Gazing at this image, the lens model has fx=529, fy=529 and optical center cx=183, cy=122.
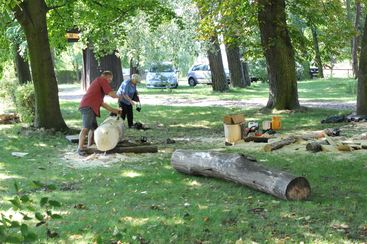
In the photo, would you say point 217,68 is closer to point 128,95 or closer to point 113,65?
point 113,65

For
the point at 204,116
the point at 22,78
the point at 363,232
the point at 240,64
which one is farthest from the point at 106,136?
the point at 240,64

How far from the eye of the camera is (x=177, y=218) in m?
5.96

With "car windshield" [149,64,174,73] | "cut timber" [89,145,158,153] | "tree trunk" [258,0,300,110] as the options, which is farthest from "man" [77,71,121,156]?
"car windshield" [149,64,174,73]

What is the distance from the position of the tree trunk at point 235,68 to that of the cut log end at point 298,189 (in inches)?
874

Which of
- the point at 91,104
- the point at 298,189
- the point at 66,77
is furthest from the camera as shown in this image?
the point at 66,77

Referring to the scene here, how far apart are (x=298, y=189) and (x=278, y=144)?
13.6 feet

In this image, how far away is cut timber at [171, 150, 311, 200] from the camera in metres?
6.44

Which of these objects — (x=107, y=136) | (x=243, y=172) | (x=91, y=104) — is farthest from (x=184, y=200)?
(x=91, y=104)

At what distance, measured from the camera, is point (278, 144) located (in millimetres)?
10562

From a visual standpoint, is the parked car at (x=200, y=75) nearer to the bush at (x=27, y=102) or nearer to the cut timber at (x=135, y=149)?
the bush at (x=27, y=102)

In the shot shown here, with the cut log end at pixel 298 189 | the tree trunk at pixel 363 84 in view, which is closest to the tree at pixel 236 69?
the tree trunk at pixel 363 84

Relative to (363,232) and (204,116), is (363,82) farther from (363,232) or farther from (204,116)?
(363,232)

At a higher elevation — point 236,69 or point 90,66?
point 90,66

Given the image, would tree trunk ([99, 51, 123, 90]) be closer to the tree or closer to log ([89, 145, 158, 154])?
the tree
